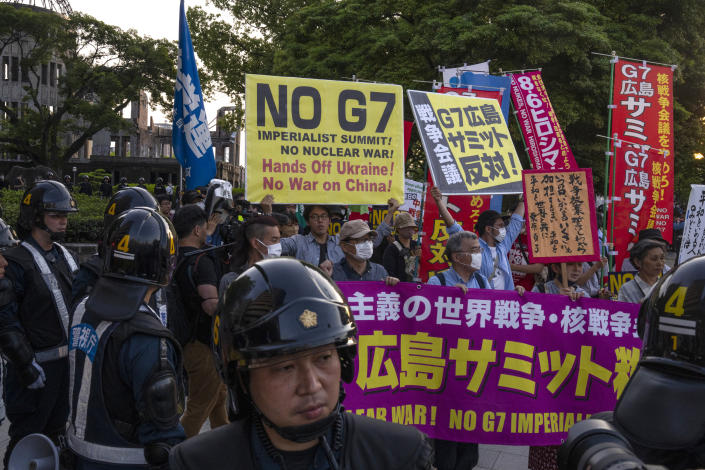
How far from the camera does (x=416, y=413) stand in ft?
15.2

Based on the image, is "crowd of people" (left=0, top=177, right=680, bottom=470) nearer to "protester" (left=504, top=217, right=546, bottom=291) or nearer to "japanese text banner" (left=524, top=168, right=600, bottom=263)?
"japanese text banner" (left=524, top=168, right=600, bottom=263)

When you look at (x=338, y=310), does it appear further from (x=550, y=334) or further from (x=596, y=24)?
(x=596, y=24)

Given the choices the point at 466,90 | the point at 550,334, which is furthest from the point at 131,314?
the point at 466,90

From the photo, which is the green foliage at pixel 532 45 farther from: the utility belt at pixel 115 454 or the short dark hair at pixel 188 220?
the utility belt at pixel 115 454

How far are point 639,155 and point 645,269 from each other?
143 inches

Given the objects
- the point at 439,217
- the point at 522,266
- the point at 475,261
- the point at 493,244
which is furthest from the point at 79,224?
the point at 475,261

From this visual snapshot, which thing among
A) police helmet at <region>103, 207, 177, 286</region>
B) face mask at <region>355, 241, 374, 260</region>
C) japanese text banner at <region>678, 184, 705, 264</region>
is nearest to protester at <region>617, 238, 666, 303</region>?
japanese text banner at <region>678, 184, 705, 264</region>

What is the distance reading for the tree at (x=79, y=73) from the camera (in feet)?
125

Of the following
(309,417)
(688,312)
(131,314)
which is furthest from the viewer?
(131,314)

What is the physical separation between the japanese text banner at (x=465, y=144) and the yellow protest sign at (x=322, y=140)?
398mm

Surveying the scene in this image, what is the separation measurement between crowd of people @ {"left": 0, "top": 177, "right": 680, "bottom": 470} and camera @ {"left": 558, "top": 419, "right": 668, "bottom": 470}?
0.39 m

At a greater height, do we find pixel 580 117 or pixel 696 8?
pixel 696 8

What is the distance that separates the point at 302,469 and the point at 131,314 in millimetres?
1188

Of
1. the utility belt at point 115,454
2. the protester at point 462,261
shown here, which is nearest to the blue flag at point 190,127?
the protester at point 462,261
